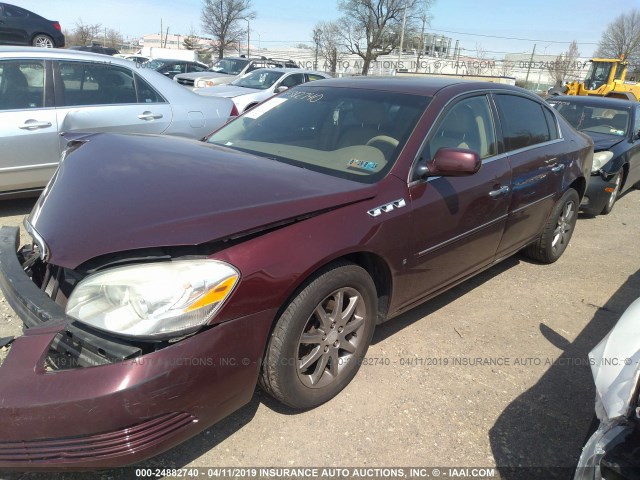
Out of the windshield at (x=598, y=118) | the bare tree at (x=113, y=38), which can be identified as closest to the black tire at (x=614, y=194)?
the windshield at (x=598, y=118)

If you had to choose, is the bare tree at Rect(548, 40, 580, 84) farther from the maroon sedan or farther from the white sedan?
the maroon sedan

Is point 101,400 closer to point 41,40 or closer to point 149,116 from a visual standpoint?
point 149,116

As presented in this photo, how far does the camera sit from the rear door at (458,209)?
2.78 meters

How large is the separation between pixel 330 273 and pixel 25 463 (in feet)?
4.41

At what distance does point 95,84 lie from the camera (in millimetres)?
5027

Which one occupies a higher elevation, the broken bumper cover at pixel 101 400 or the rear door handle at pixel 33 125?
the rear door handle at pixel 33 125

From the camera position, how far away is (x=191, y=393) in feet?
5.97

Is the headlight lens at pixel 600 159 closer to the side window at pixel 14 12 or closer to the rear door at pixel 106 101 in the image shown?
the rear door at pixel 106 101

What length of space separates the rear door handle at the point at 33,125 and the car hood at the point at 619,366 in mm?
4766

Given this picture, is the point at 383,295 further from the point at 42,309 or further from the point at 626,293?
the point at 626,293

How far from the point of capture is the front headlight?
176 cm

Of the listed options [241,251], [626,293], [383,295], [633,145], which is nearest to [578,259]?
[626,293]

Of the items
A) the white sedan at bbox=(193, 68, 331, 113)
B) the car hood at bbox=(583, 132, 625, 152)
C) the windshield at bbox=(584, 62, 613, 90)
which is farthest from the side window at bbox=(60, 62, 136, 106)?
the windshield at bbox=(584, 62, 613, 90)

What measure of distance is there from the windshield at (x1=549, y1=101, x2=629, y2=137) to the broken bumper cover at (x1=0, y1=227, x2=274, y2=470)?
22.8 feet
